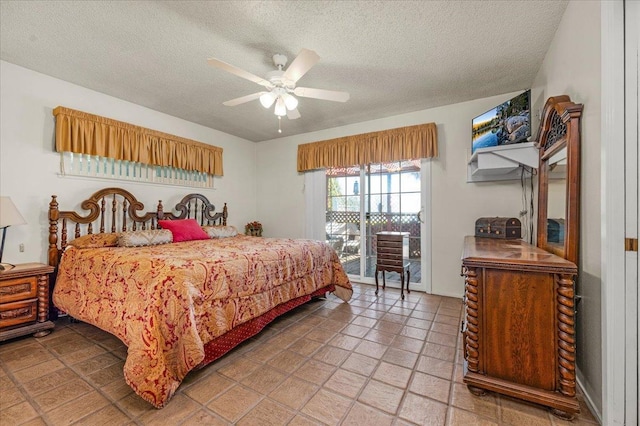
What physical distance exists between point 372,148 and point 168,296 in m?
3.49

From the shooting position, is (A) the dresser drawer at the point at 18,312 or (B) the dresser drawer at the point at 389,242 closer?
(A) the dresser drawer at the point at 18,312

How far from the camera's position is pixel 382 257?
3.85 metres

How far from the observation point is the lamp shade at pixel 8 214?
2.38 metres

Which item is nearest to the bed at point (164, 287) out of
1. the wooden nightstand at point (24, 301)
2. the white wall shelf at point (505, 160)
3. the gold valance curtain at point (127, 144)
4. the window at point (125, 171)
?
the wooden nightstand at point (24, 301)

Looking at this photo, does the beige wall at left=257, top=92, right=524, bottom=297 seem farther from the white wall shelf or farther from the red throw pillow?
the red throw pillow

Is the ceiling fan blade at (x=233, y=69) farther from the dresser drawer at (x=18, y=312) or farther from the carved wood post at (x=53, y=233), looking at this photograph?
the dresser drawer at (x=18, y=312)

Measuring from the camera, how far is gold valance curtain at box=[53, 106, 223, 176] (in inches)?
121

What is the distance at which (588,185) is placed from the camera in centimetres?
163

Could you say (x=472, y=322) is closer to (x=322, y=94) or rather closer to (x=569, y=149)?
(x=569, y=149)

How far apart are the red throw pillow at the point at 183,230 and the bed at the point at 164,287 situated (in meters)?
0.05

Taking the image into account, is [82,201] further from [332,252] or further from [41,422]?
[332,252]

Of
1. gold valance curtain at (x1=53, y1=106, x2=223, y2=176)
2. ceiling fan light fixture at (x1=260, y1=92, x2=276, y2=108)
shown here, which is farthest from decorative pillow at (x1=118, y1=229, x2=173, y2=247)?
ceiling fan light fixture at (x1=260, y1=92, x2=276, y2=108)

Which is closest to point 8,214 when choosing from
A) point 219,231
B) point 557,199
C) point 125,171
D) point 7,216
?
point 7,216

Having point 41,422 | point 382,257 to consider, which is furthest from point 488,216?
point 41,422
